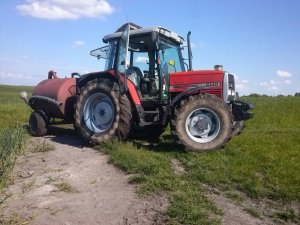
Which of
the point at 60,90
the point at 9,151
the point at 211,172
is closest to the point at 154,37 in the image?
the point at 211,172

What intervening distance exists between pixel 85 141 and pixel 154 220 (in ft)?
14.5

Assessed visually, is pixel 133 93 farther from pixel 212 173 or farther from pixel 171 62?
pixel 212 173

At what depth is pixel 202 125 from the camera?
25.6ft

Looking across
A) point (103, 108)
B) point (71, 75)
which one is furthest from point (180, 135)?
point (71, 75)

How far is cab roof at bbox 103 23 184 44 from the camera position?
8.55m

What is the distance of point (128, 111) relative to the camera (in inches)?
324

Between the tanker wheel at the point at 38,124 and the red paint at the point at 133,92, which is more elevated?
the red paint at the point at 133,92

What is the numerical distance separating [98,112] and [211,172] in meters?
3.49

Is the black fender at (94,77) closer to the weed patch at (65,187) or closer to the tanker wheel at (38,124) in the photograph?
the tanker wheel at (38,124)

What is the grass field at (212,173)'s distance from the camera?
5137 millimetres

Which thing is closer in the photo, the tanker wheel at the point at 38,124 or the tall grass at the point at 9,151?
the tall grass at the point at 9,151

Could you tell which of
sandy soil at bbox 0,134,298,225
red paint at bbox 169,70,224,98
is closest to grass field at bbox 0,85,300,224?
sandy soil at bbox 0,134,298,225

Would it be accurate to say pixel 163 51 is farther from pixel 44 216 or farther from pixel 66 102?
pixel 44 216

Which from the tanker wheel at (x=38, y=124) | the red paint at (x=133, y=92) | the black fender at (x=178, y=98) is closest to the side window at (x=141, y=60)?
the red paint at (x=133, y=92)
